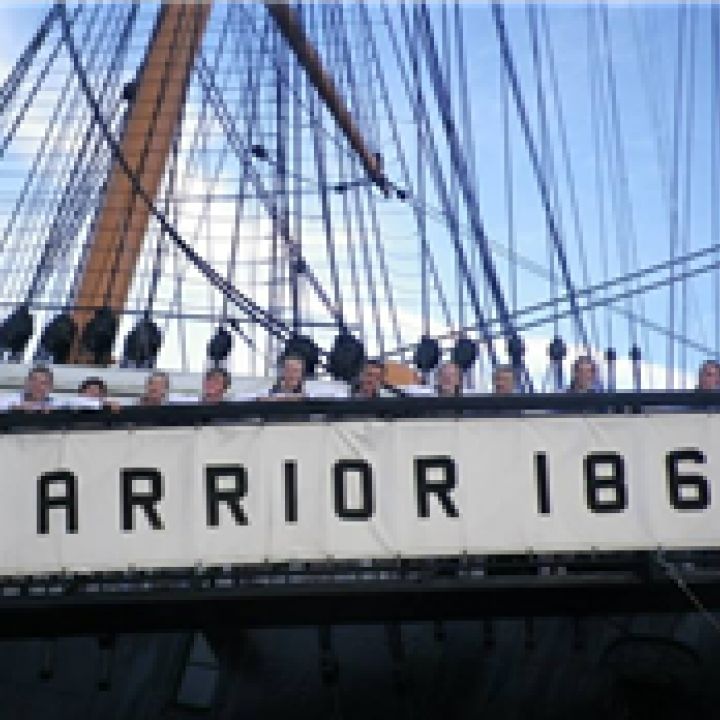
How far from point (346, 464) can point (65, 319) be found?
7.09m

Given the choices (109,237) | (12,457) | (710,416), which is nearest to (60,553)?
(12,457)

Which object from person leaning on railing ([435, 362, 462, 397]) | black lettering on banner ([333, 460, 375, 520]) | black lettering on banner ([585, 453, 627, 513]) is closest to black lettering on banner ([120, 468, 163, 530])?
black lettering on banner ([333, 460, 375, 520])

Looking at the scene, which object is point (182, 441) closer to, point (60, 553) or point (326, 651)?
point (60, 553)

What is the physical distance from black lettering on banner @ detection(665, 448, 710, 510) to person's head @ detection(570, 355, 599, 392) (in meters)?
1.01

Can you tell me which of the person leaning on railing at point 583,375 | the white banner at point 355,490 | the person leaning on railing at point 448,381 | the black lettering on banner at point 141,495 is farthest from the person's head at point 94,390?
the person leaning on railing at point 583,375

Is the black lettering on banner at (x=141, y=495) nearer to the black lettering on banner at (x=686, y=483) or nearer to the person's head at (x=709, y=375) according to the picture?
the black lettering on banner at (x=686, y=483)

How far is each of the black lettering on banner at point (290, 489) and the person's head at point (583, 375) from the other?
5.97ft

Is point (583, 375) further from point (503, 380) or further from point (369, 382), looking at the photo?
point (369, 382)

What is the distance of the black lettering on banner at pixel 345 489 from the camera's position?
18.3 feet

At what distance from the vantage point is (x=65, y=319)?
39.6ft

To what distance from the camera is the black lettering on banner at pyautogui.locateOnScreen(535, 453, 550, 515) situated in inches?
220

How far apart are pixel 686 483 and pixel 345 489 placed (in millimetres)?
1580

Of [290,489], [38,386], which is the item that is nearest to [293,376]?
Answer: [290,489]

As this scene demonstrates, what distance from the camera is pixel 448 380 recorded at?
660cm
